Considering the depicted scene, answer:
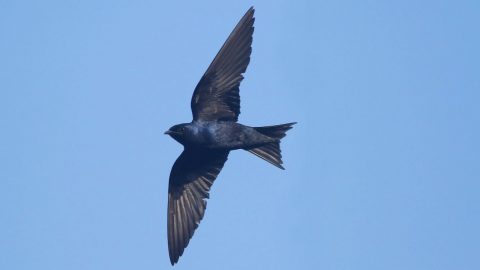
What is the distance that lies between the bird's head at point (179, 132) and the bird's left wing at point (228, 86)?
240 mm

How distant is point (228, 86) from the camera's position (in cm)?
1305

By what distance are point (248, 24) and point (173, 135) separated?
163 centimetres

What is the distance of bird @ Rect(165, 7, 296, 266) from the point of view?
12.8 metres

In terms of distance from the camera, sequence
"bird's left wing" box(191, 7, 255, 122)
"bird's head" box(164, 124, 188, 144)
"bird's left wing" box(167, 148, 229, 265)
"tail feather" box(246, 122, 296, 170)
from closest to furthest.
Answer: "tail feather" box(246, 122, 296, 170) → "bird's head" box(164, 124, 188, 144) → "bird's left wing" box(191, 7, 255, 122) → "bird's left wing" box(167, 148, 229, 265)

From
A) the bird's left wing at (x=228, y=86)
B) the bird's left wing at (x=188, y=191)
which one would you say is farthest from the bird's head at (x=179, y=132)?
the bird's left wing at (x=188, y=191)

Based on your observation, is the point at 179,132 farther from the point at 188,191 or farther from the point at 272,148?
the point at 188,191

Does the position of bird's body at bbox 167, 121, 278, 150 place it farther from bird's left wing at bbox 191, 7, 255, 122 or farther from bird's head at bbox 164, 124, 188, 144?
bird's left wing at bbox 191, 7, 255, 122

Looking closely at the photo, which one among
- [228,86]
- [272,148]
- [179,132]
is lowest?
[179,132]

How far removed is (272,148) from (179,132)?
44.7 inches

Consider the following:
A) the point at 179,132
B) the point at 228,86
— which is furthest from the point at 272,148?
the point at 179,132

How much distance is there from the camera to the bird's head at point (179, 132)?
506 inches

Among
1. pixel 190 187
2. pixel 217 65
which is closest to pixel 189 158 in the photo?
pixel 190 187

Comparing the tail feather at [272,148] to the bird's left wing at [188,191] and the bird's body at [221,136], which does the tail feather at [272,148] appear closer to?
the bird's body at [221,136]

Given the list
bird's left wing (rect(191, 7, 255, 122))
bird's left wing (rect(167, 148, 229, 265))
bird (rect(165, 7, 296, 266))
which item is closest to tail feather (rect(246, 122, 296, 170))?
bird (rect(165, 7, 296, 266))
